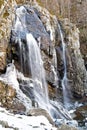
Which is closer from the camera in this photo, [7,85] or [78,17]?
[7,85]

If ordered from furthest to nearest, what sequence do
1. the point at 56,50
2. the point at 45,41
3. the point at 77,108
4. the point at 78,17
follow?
1. the point at 78,17
2. the point at 56,50
3. the point at 45,41
4. the point at 77,108

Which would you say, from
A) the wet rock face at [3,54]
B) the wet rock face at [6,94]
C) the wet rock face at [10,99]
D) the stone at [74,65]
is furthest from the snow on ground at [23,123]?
the stone at [74,65]

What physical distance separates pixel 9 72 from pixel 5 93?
4.90m

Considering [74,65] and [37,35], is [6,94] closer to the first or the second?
[37,35]

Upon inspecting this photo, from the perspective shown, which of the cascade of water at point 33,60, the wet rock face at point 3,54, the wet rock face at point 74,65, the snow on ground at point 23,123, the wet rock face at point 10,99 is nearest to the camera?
the snow on ground at point 23,123

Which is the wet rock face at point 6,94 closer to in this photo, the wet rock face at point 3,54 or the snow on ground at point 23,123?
the snow on ground at point 23,123

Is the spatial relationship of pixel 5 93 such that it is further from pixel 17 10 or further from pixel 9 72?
pixel 17 10

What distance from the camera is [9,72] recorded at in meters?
25.4

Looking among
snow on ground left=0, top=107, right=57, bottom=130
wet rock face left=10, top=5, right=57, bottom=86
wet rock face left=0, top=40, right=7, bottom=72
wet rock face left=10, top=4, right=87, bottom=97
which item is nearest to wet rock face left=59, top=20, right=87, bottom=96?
wet rock face left=10, top=4, right=87, bottom=97

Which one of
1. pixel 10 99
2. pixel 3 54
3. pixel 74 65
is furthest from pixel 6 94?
pixel 74 65

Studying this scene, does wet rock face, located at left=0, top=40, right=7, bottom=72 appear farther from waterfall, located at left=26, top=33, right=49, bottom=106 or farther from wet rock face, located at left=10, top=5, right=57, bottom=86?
waterfall, located at left=26, top=33, right=49, bottom=106

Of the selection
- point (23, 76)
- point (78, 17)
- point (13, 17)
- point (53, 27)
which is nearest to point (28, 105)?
point (23, 76)

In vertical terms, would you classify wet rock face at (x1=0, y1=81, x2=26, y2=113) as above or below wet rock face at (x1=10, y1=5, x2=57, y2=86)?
below

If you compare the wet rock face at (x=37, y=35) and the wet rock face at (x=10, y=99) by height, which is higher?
the wet rock face at (x=37, y=35)
